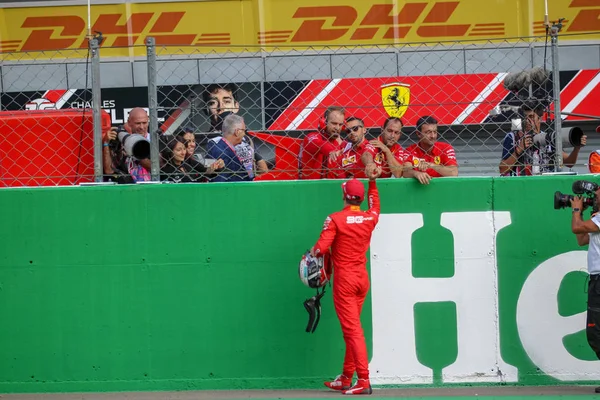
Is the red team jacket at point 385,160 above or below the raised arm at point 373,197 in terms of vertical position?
above

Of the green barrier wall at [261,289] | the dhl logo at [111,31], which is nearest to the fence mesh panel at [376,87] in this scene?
the dhl logo at [111,31]

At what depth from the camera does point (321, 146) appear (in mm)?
8164

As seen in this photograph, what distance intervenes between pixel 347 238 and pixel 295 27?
7.32 m

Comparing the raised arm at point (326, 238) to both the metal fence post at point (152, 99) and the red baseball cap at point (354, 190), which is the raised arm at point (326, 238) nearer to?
the red baseball cap at point (354, 190)

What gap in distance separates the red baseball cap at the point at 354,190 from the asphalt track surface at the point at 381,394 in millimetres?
1635

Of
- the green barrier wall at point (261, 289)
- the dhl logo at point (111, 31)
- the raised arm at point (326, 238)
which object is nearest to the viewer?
the raised arm at point (326, 238)

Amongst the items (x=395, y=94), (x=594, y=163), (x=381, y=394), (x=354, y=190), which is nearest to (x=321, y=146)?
(x=354, y=190)

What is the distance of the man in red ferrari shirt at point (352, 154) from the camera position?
8016 millimetres

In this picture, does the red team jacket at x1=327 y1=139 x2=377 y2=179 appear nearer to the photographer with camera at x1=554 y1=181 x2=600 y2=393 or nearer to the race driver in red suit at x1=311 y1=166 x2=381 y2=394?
the race driver in red suit at x1=311 y1=166 x2=381 y2=394

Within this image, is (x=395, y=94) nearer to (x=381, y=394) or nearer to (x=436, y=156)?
(x=436, y=156)

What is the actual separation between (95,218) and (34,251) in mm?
602

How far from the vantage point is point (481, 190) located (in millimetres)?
7758

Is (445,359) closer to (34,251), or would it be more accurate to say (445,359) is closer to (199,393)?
(199,393)

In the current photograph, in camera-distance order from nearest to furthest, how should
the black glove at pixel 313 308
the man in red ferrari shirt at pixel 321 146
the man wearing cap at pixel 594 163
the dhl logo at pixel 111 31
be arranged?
1. the black glove at pixel 313 308
2. the man in red ferrari shirt at pixel 321 146
3. the man wearing cap at pixel 594 163
4. the dhl logo at pixel 111 31
